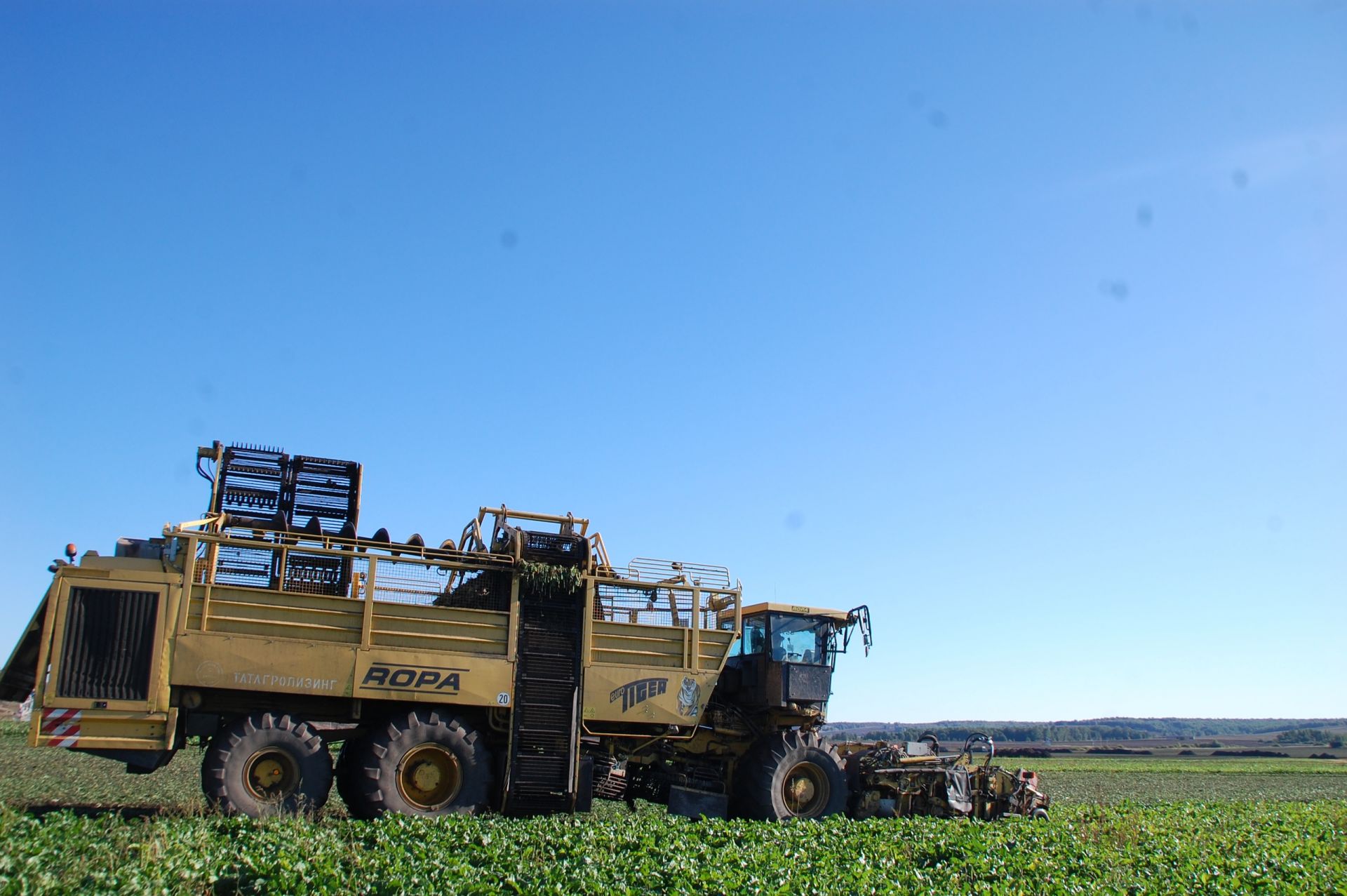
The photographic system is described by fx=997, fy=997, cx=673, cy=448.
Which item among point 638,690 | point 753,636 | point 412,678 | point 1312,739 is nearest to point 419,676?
point 412,678

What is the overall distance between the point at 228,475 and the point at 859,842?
937 centimetres

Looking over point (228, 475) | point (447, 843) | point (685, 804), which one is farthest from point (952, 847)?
point (228, 475)

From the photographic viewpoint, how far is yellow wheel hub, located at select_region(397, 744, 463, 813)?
12727mm

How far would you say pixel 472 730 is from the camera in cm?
1334

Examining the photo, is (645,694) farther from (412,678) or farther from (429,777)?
(412,678)

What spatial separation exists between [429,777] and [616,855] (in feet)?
12.5

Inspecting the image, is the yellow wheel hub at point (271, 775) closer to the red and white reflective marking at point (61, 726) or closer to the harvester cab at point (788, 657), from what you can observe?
the red and white reflective marking at point (61, 726)

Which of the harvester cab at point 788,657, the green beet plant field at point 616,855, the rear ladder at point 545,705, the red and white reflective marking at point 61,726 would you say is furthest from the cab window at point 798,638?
the red and white reflective marking at point 61,726

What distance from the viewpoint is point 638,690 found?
14297 millimetres

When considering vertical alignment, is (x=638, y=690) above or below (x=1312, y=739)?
above

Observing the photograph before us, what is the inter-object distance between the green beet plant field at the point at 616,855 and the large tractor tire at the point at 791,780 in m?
1.36

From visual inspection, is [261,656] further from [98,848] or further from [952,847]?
[952,847]

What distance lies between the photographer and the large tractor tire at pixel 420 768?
1244cm

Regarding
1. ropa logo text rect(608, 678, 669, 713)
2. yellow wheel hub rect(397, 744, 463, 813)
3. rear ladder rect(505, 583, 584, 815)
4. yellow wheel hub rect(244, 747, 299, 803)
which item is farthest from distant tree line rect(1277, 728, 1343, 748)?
yellow wheel hub rect(244, 747, 299, 803)
